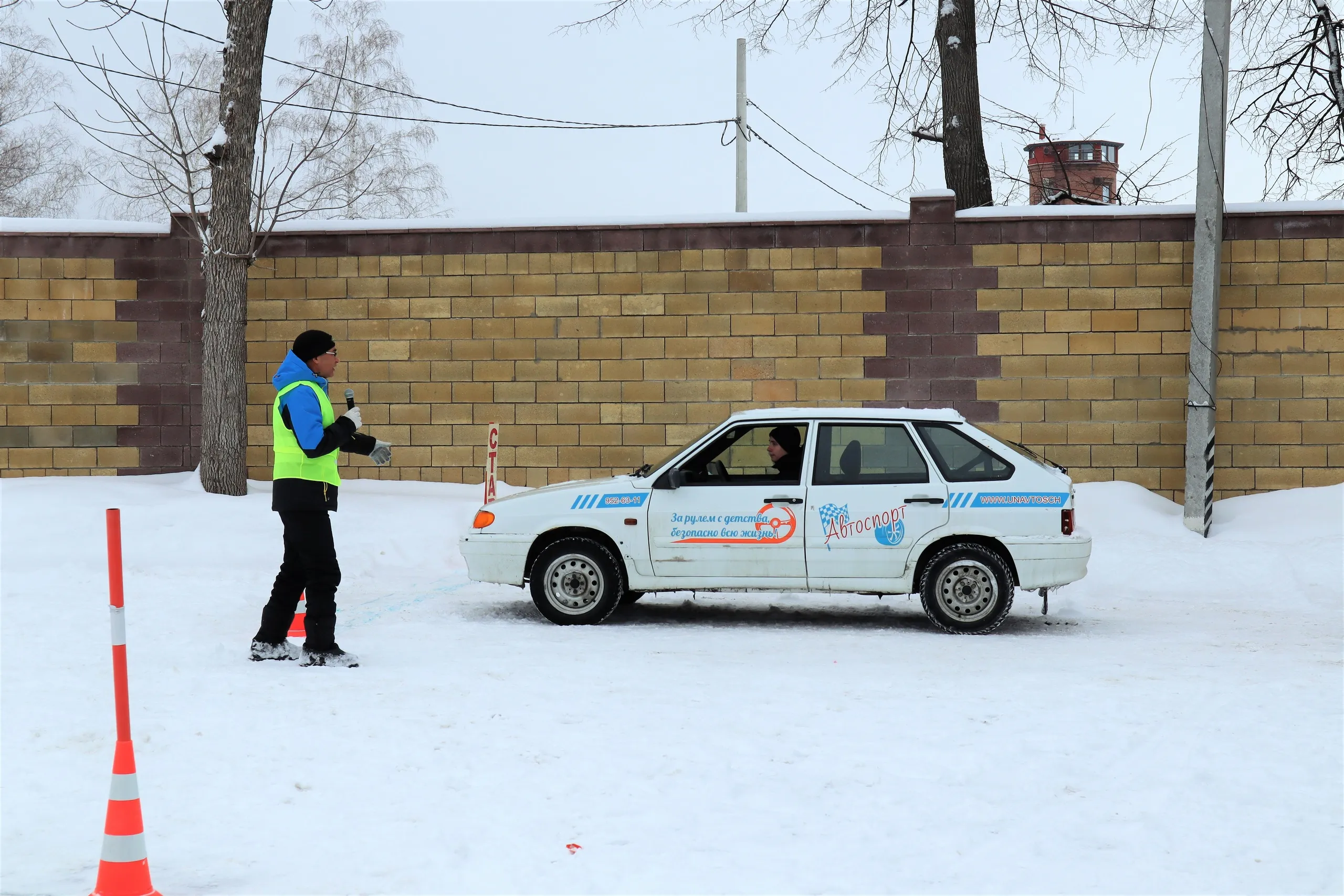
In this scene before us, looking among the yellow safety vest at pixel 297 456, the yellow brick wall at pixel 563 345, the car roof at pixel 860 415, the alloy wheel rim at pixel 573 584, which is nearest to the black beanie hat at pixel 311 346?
the yellow safety vest at pixel 297 456

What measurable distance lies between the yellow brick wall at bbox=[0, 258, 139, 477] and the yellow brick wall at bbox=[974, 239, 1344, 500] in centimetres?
982

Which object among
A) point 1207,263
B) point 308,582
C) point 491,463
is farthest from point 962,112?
point 308,582

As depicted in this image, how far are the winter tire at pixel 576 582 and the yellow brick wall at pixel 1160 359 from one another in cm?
627

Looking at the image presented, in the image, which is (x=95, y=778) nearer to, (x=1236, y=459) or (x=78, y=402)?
(x=78, y=402)

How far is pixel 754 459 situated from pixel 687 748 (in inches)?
135

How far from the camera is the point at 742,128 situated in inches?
895

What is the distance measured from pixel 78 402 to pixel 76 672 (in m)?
8.13

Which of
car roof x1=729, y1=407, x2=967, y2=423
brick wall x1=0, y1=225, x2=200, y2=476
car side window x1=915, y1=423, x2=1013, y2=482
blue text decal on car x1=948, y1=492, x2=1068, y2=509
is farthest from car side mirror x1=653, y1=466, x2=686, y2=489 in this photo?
brick wall x1=0, y1=225, x2=200, y2=476

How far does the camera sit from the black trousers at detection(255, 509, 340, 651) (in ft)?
22.0

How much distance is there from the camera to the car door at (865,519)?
8008 mm

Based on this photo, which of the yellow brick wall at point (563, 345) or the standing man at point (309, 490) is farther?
the yellow brick wall at point (563, 345)

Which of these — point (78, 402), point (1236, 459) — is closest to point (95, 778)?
point (78, 402)

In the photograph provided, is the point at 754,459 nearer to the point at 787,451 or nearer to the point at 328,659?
the point at 787,451

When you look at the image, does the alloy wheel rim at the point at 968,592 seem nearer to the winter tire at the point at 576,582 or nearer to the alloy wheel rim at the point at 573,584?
the winter tire at the point at 576,582
